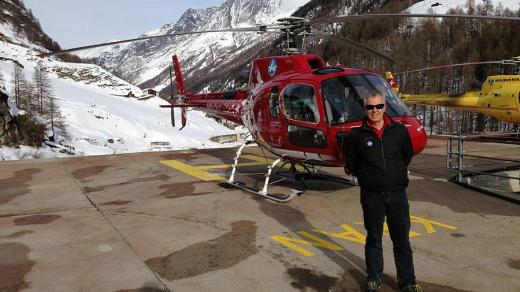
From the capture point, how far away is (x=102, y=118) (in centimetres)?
4866

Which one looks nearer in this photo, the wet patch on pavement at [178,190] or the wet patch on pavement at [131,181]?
the wet patch on pavement at [178,190]

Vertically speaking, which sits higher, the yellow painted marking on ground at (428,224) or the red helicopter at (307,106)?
the red helicopter at (307,106)

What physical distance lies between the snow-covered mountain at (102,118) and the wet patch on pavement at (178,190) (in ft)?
48.2

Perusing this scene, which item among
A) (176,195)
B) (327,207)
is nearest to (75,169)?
(176,195)

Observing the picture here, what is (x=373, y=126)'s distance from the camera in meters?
3.93

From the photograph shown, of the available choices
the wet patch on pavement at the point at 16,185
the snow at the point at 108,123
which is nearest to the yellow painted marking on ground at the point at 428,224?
the wet patch on pavement at the point at 16,185

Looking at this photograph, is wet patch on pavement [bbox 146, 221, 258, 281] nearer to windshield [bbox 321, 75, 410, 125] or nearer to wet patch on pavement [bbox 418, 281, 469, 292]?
wet patch on pavement [bbox 418, 281, 469, 292]

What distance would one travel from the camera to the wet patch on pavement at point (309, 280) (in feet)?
14.0

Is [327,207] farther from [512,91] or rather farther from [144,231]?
[512,91]

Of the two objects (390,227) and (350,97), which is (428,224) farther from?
(390,227)

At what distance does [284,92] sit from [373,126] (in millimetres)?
4317

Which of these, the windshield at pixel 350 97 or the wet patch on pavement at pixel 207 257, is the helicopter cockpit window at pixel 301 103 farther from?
the wet patch on pavement at pixel 207 257

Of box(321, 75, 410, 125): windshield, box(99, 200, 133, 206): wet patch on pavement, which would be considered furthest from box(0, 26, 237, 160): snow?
box(321, 75, 410, 125): windshield

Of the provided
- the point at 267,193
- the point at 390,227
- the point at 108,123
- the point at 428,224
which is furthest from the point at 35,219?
the point at 108,123
